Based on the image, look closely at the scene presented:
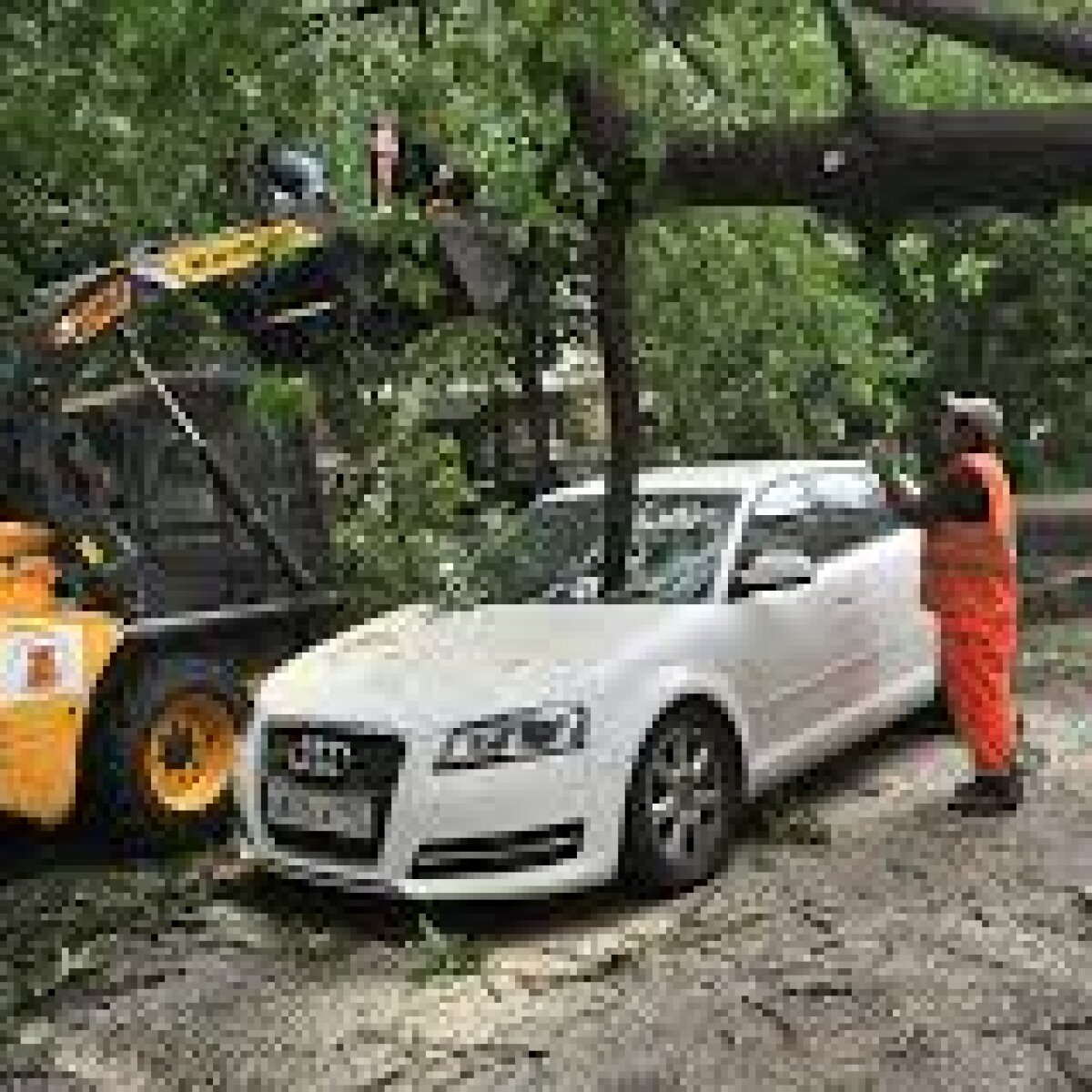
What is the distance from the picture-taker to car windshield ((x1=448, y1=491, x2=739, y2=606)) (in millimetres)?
8188

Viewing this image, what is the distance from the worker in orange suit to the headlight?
1898 mm

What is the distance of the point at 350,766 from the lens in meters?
7.32

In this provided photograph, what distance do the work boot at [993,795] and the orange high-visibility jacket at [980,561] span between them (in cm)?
58

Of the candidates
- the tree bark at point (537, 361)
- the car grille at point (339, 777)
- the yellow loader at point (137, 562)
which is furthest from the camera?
the tree bark at point (537, 361)

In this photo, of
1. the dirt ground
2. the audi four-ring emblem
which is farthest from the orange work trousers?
the audi four-ring emblem

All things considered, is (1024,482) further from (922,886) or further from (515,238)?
(922,886)

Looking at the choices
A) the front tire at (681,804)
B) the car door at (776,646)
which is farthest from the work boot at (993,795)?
the front tire at (681,804)

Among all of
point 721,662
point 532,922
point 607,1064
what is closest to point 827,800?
point 721,662

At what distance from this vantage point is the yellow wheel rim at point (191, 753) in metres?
8.81

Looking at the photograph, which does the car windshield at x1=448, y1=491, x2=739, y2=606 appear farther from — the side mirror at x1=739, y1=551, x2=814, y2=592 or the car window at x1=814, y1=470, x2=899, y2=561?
the car window at x1=814, y1=470, x2=899, y2=561

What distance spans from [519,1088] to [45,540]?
3909 millimetres

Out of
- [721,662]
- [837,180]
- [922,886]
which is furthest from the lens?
[837,180]

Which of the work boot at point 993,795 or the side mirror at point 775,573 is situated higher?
the side mirror at point 775,573

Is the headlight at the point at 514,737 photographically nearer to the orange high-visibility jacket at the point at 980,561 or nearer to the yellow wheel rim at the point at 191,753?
the orange high-visibility jacket at the point at 980,561
